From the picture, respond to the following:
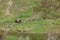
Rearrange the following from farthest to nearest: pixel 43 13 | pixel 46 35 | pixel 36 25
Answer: pixel 43 13
pixel 36 25
pixel 46 35

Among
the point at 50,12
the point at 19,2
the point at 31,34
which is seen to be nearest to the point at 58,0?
the point at 50,12

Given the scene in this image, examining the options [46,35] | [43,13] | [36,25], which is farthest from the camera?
[43,13]

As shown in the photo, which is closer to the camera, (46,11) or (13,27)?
(13,27)

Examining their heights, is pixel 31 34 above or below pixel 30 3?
below

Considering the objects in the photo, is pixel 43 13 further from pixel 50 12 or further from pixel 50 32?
pixel 50 32

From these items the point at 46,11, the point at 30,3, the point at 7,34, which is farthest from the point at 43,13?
the point at 7,34

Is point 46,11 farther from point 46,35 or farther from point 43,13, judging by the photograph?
point 46,35
